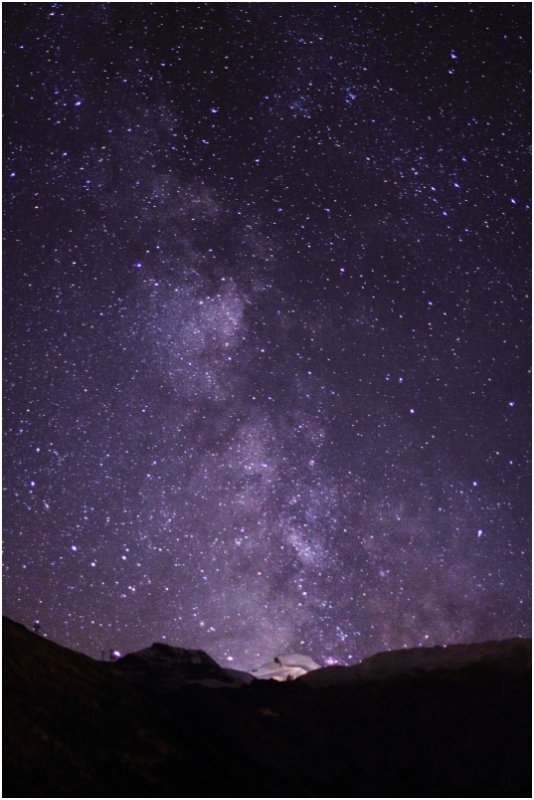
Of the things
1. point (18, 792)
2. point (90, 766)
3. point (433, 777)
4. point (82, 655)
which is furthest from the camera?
point (433, 777)

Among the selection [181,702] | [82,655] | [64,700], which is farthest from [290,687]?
[64,700]

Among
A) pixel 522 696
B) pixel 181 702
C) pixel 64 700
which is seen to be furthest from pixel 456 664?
pixel 64 700

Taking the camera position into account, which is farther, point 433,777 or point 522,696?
Result: point 522,696

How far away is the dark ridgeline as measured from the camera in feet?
43.6

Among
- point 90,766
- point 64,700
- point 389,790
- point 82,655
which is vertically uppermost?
point 82,655

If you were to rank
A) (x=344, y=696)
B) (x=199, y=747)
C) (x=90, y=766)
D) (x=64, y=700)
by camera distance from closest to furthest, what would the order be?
1. (x=90, y=766)
2. (x=64, y=700)
3. (x=199, y=747)
4. (x=344, y=696)

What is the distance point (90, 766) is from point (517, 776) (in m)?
18.4

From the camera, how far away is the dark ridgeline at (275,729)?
43.6 ft

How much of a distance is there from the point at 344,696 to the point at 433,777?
10.5 m

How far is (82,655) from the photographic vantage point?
826 inches

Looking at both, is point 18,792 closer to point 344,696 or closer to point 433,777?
point 433,777

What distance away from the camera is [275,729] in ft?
91.9

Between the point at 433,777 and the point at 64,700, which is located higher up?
the point at 64,700

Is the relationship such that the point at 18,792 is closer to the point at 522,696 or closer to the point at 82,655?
the point at 82,655
